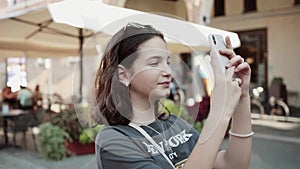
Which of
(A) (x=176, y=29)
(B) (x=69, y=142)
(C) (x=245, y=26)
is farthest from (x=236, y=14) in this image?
(A) (x=176, y=29)

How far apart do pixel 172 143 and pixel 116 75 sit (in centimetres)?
24

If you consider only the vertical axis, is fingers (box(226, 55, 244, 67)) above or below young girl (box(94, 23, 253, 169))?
above

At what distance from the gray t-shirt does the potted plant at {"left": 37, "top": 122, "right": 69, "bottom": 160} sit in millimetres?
4339

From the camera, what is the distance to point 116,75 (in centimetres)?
87

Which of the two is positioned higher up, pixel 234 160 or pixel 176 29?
pixel 176 29

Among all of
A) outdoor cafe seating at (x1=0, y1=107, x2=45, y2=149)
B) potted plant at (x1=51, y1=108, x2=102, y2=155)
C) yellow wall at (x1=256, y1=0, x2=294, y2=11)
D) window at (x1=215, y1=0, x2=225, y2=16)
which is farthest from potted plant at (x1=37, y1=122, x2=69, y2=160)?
window at (x1=215, y1=0, x2=225, y2=16)

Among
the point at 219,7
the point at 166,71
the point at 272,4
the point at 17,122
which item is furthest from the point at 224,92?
the point at 219,7

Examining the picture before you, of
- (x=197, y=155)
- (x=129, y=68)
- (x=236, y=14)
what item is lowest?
(x=236, y=14)

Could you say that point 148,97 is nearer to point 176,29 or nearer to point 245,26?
point 176,29

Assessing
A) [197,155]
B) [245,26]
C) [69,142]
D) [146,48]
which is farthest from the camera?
[245,26]

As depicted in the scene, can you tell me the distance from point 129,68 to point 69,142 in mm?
4746

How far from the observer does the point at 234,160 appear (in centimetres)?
99

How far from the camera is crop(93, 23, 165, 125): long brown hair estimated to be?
2.82 feet

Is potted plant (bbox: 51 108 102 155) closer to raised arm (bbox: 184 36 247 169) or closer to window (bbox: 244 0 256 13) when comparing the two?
raised arm (bbox: 184 36 247 169)
